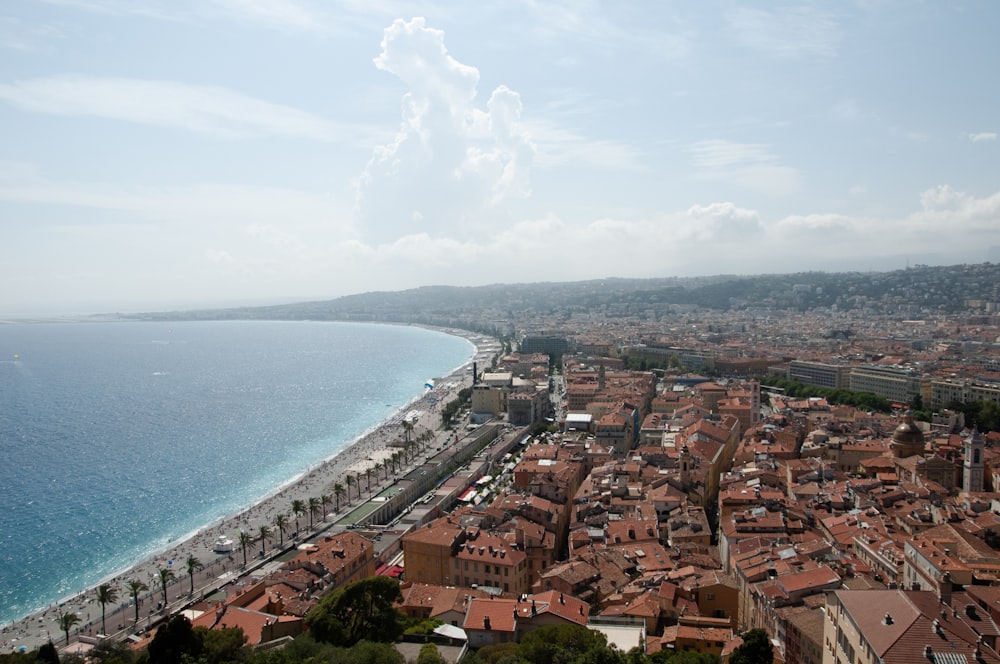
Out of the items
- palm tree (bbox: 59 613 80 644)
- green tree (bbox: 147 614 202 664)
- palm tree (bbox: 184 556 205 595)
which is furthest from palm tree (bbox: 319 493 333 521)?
green tree (bbox: 147 614 202 664)

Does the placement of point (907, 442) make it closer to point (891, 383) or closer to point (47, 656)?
point (891, 383)

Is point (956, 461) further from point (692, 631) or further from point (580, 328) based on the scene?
point (580, 328)

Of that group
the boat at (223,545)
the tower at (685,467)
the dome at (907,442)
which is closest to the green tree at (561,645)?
the tower at (685,467)

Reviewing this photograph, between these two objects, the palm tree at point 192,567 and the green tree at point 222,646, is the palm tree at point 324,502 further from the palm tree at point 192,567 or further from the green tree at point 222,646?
the green tree at point 222,646

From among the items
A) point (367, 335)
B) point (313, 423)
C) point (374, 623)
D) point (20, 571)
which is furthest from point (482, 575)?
point (367, 335)

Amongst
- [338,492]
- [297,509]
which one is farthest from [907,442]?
[297,509]
